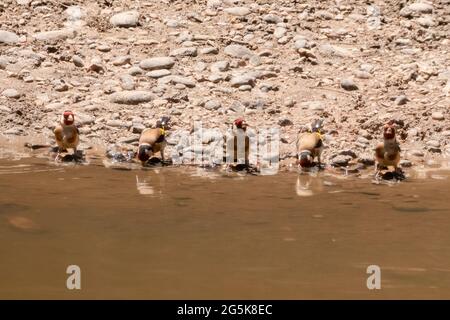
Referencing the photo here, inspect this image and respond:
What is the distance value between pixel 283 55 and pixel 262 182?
17.5ft

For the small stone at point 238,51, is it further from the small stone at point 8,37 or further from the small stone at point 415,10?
the small stone at point 8,37

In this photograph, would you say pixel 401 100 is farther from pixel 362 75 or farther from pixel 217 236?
pixel 217 236

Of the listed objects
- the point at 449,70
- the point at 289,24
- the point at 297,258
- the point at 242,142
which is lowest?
the point at 297,258

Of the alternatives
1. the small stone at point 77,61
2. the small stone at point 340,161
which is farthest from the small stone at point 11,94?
the small stone at point 340,161

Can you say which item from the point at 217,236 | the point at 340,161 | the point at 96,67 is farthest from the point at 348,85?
the point at 217,236

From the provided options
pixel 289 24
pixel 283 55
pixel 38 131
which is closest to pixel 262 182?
pixel 38 131

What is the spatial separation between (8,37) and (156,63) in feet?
9.87

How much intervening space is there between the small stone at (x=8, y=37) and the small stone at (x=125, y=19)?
1.84 metres

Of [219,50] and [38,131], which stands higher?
[219,50]

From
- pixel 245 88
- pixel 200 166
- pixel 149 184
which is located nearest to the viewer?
pixel 149 184

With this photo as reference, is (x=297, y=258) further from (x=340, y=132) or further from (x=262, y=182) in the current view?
(x=340, y=132)

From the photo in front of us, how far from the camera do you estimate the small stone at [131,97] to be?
440 inches

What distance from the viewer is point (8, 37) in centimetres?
1316

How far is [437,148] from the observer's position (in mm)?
9992
